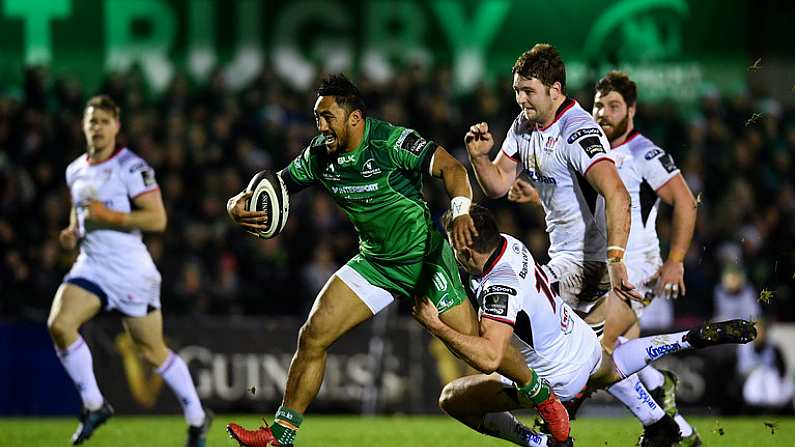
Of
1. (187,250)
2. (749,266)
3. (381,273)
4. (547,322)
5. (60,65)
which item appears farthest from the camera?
(60,65)

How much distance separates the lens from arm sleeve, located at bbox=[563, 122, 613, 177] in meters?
7.79

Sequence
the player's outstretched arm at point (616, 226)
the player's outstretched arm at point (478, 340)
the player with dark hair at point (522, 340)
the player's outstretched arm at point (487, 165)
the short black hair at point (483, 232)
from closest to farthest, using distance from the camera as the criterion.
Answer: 1. the player's outstretched arm at point (478, 340)
2. the player with dark hair at point (522, 340)
3. the short black hair at point (483, 232)
4. the player's outstretched arm at point (616, 226)
5. the player's outstretched arm at point (487, 165)

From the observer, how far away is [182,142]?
17.0 meters

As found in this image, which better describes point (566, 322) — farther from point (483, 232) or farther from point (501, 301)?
point (483, 232)

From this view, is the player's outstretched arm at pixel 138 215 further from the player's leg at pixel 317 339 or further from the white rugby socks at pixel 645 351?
the white rugby socks at pixel 645 351

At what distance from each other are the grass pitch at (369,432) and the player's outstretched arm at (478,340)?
2237 mm

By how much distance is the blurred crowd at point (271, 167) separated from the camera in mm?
15305

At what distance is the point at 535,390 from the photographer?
748cm

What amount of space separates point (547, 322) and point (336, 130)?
71.1 inches

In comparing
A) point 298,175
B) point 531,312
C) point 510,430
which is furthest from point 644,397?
point 298,175

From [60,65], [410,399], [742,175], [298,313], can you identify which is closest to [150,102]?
[60,65]

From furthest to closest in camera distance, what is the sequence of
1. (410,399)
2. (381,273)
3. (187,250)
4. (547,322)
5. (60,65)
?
(60,65), (187,250), (410,399), (381,273), (547,322)

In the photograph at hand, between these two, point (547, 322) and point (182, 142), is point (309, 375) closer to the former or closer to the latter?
point (547, 322)

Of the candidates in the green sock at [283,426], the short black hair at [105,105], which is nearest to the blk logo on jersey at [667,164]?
the green sock at [283,426]
